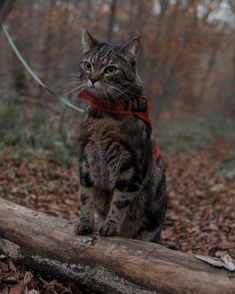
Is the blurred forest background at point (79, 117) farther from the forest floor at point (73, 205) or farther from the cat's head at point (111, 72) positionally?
the cat's head at point (111, 72)

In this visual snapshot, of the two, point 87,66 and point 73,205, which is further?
point 73,205

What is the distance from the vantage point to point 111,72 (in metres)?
3.49

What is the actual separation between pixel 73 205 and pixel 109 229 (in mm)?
2937

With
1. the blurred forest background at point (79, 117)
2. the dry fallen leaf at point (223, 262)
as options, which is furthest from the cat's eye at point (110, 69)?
the dry fallen leaf at point (223, 262)

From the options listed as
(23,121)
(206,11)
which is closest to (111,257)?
(23,121)

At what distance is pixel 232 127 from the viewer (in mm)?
18250

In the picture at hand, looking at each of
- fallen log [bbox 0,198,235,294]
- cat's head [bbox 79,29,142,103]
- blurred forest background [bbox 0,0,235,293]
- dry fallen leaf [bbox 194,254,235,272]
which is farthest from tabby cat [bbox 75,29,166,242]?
dry fallen leaf [bbox 194,254,235,272]

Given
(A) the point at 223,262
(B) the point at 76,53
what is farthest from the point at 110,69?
(B) the point at 76,53

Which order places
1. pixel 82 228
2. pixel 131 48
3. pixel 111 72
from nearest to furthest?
pixel 82 228 < pixel 111 72 < pixel 131 48

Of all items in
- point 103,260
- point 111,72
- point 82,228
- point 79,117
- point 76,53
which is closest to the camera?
point 103,260

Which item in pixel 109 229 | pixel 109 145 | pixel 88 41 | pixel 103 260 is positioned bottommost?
pixel 103 260

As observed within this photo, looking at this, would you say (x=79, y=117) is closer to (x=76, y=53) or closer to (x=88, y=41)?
(x=88, y=41)

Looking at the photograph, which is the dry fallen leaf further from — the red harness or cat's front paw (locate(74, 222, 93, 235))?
the red harness

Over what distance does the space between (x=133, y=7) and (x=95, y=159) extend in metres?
11.3
